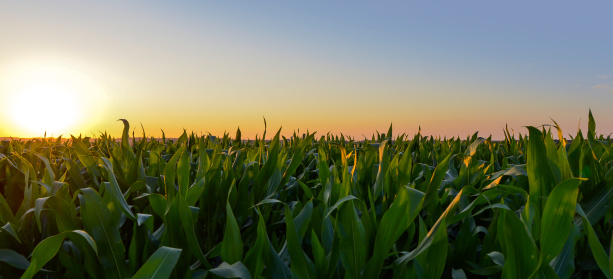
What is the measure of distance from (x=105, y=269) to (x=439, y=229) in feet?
2.88

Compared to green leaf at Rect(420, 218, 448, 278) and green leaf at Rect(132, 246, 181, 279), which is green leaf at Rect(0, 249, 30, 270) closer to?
green leaf at Rect(132, 246, 181, 279)

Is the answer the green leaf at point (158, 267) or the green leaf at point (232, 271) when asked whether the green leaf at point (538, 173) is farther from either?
the green leaf at point (158, 267)

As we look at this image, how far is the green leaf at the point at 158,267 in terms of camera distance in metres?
0.91

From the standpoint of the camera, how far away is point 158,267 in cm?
92

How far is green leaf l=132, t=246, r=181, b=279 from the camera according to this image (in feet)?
3.00

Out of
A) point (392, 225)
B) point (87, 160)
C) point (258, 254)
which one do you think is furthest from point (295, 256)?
point (87, 160)

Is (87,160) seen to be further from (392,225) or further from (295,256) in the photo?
(392,225)

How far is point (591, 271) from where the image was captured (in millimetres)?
1444

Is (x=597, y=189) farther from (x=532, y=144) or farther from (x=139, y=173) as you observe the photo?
(x=139, y=173)

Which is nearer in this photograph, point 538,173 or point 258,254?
point 258,254

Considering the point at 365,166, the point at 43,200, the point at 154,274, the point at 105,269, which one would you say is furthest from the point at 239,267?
the point at 365,166

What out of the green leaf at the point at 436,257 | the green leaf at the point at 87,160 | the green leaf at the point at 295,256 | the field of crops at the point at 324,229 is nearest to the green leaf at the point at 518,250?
the field of crops at the point at 324,229

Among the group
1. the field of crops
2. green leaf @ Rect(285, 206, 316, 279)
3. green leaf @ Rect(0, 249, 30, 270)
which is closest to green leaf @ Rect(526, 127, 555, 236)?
the field of crops

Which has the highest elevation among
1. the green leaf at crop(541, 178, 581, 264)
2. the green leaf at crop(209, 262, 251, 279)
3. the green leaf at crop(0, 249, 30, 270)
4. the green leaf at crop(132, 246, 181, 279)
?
the green leaf at crop(541, 178, 581, 264)
